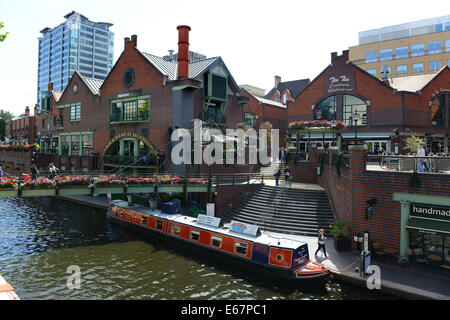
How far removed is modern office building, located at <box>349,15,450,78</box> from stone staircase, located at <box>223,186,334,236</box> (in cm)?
3771

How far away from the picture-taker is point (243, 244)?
53.0 ft

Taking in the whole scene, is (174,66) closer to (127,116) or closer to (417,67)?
(127,116)

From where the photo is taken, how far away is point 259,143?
36.7 meters

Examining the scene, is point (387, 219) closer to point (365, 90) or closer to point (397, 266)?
point (397, 266)

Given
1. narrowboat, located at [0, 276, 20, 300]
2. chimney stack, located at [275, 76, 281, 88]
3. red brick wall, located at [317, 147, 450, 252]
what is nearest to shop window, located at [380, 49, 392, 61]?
chimney stack, located at [275, 76, 281, 88]

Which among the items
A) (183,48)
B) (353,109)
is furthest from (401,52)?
(183,48)

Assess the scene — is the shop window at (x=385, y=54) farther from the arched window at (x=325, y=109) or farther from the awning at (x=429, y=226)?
the awning at (x=429, y=226)

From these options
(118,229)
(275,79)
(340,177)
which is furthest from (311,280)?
(275,79)

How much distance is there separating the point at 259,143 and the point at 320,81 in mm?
11477

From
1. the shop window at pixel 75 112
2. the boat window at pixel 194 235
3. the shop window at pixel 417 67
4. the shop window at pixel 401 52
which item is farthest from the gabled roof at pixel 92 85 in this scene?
the shop window at pixel 417 67

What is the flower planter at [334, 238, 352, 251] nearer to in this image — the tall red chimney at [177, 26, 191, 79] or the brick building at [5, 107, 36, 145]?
the tall red chimney at [177, 26, 191, 79]

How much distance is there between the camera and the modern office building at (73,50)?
123 metres
